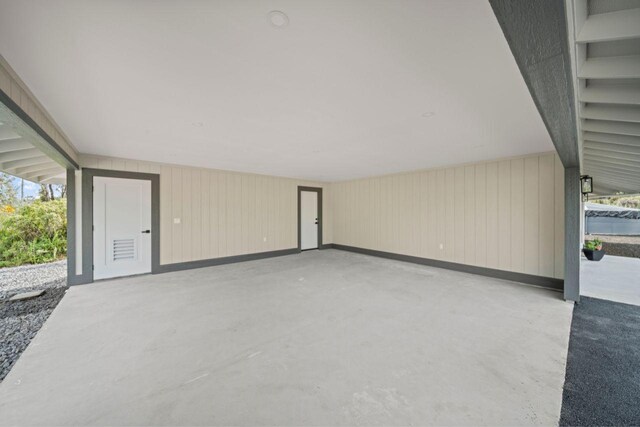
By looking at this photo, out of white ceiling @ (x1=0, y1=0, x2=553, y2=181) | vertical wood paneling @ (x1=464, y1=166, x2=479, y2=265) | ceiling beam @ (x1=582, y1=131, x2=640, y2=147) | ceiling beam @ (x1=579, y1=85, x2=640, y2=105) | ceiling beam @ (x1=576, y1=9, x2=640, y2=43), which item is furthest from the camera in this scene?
vertical wood paneling @ (x1=464, y1=166, x2=479, y2=265)

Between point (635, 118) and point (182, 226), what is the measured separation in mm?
6691

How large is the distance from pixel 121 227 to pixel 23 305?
5.53ft

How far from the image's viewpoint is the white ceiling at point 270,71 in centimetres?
133

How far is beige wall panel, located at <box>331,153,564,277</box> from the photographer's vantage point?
167 inches

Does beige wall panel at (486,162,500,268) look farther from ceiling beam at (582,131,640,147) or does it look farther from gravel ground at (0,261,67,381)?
gravel ground at (0,261,67,381)

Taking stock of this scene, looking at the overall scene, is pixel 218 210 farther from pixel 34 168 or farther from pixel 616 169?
pixel 616 169

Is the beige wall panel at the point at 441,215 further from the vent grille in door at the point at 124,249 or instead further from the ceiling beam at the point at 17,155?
the ceiling beam at the point at 17,155

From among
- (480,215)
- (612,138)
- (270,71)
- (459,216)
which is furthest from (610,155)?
(270,71)

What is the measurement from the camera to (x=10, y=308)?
3328 mm

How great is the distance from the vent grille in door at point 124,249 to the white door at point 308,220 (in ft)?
13.7

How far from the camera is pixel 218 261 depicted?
19.4ft

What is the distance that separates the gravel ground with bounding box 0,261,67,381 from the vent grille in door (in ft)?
2.78

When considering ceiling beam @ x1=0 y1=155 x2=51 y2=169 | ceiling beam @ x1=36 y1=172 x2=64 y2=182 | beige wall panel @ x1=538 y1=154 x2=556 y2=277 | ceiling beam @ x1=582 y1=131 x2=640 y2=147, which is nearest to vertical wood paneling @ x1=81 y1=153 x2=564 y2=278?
beige wall panel @ x1=538 y1=154 x2=556 y2=277

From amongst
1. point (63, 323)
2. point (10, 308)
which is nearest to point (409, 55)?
point (63, 323)
